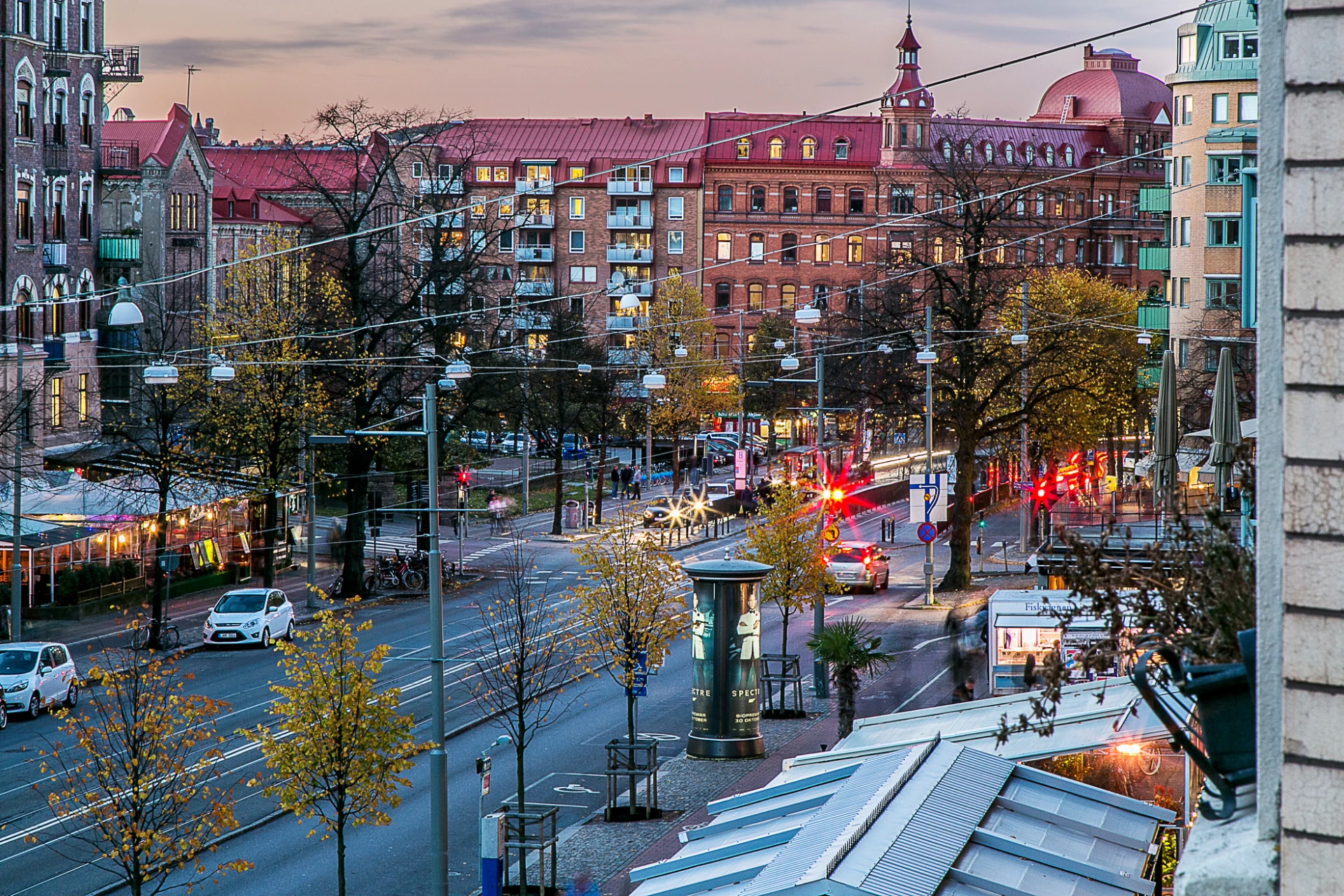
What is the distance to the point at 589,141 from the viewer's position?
115 meters

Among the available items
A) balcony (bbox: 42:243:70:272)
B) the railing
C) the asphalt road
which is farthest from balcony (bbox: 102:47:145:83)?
the asphalt road

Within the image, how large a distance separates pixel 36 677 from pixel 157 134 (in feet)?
183

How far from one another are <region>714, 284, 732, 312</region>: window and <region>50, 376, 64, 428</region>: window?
2376 inches

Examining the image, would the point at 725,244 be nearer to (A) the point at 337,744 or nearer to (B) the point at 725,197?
(B) the point at 725,197

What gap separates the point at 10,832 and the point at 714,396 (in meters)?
62.9

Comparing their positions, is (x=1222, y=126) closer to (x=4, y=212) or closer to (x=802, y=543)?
(x=802, y=543)

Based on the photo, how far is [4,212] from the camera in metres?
54.4

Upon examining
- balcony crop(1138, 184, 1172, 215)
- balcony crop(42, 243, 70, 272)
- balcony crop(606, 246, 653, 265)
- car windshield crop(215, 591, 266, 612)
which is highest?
balcony crop(606, 246, 653, 265)

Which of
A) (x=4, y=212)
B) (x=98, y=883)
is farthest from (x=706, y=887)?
(x=4, y=212)

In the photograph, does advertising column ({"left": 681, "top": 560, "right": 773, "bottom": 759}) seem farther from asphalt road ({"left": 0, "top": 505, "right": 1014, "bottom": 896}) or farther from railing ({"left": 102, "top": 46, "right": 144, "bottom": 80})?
railing ({"left": 102, "top": 46, "right": 144, "bottom": 80})

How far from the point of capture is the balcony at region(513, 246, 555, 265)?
377 feet

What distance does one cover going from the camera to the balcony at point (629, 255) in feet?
376

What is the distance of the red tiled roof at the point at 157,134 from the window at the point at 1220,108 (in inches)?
1780

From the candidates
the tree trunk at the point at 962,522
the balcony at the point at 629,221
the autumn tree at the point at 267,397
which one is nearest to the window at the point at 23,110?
the autumn tree at the point at 267,397
